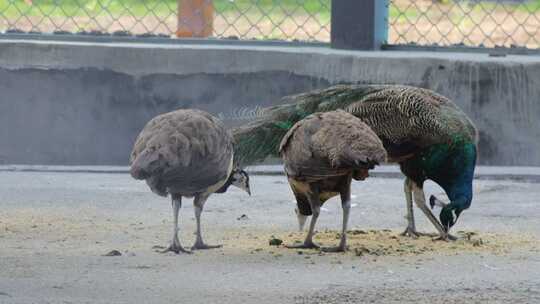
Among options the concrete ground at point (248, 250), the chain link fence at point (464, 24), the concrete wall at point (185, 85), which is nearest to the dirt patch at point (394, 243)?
the concrete ground at point (248, 250)

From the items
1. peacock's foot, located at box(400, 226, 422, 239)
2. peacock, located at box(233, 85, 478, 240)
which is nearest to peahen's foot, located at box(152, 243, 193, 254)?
peacock, located at box(233, 85, 478, 240)

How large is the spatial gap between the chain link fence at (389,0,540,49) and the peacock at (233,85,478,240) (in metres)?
3.00

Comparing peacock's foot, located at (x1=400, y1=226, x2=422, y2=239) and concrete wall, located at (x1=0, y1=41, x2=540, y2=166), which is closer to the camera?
peacock's foot, located at (x1=400, y1=226, x2=422, y2=239)

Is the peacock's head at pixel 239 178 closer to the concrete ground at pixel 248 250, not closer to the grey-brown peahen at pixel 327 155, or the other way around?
the concrete ground at pixel 248 250

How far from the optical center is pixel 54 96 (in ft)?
31.4

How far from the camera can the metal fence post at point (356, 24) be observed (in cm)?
960

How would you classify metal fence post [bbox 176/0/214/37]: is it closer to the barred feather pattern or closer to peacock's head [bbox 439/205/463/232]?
the barred feather pattern

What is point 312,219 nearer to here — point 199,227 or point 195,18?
point 199,227

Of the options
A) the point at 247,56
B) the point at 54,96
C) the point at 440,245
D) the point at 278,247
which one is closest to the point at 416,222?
the point at 440,245

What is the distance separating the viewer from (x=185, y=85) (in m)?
9.51

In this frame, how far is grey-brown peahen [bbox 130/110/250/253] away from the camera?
6.62 metres

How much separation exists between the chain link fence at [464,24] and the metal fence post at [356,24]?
35.5 inches

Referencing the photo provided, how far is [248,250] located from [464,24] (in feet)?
29.7

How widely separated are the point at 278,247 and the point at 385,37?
3.06 meters
